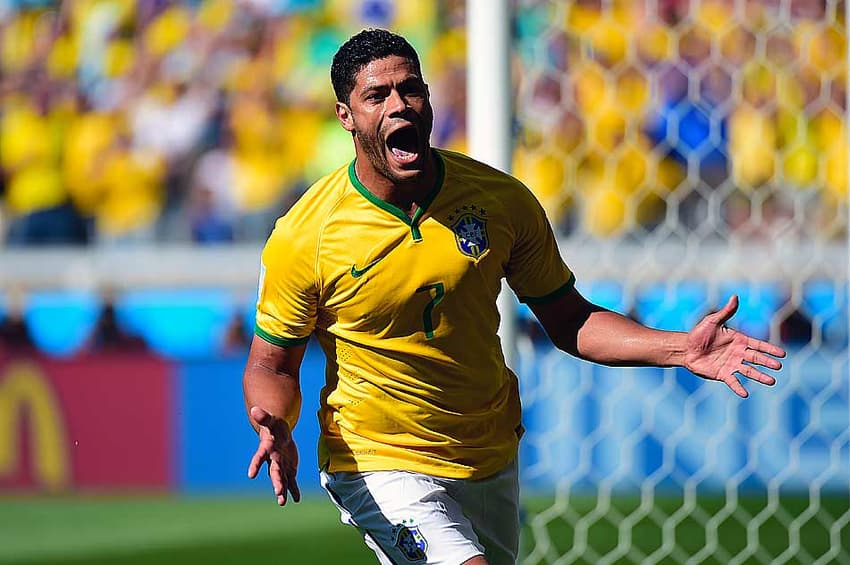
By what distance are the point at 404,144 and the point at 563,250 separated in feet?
12.8

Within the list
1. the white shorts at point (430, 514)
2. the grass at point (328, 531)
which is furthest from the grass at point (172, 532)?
the white shorts at point (430, 514)

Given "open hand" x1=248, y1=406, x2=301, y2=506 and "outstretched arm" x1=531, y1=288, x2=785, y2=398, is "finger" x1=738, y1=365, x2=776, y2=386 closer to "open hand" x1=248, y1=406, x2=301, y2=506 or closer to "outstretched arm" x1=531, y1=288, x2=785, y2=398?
"outstretched arm" x1=531, y1=288, x2=785, y2=398

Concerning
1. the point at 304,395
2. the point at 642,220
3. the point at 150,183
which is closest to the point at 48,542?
the point at 304,395

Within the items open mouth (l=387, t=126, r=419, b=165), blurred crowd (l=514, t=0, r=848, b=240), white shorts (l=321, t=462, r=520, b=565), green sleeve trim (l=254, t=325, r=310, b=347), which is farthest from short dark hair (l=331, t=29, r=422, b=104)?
blurred crowd (l=514, t=0, r=848, b=240)

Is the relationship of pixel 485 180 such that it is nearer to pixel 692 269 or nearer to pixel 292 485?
pixel 292 485

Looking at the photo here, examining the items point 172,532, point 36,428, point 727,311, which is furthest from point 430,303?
point 36,428

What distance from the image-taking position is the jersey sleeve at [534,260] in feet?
11.0

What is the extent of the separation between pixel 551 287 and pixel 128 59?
22.0 ft

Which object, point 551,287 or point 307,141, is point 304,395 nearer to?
point 307,141

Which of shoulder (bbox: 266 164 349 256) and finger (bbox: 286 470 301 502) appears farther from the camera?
shoulder (bbox: 266 164 349 256)

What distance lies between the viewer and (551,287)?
3469 mm

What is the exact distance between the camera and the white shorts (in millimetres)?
3068

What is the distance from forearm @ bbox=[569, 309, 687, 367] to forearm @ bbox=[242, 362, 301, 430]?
760 mm

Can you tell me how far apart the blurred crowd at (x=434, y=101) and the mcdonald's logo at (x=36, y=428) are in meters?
1.62
